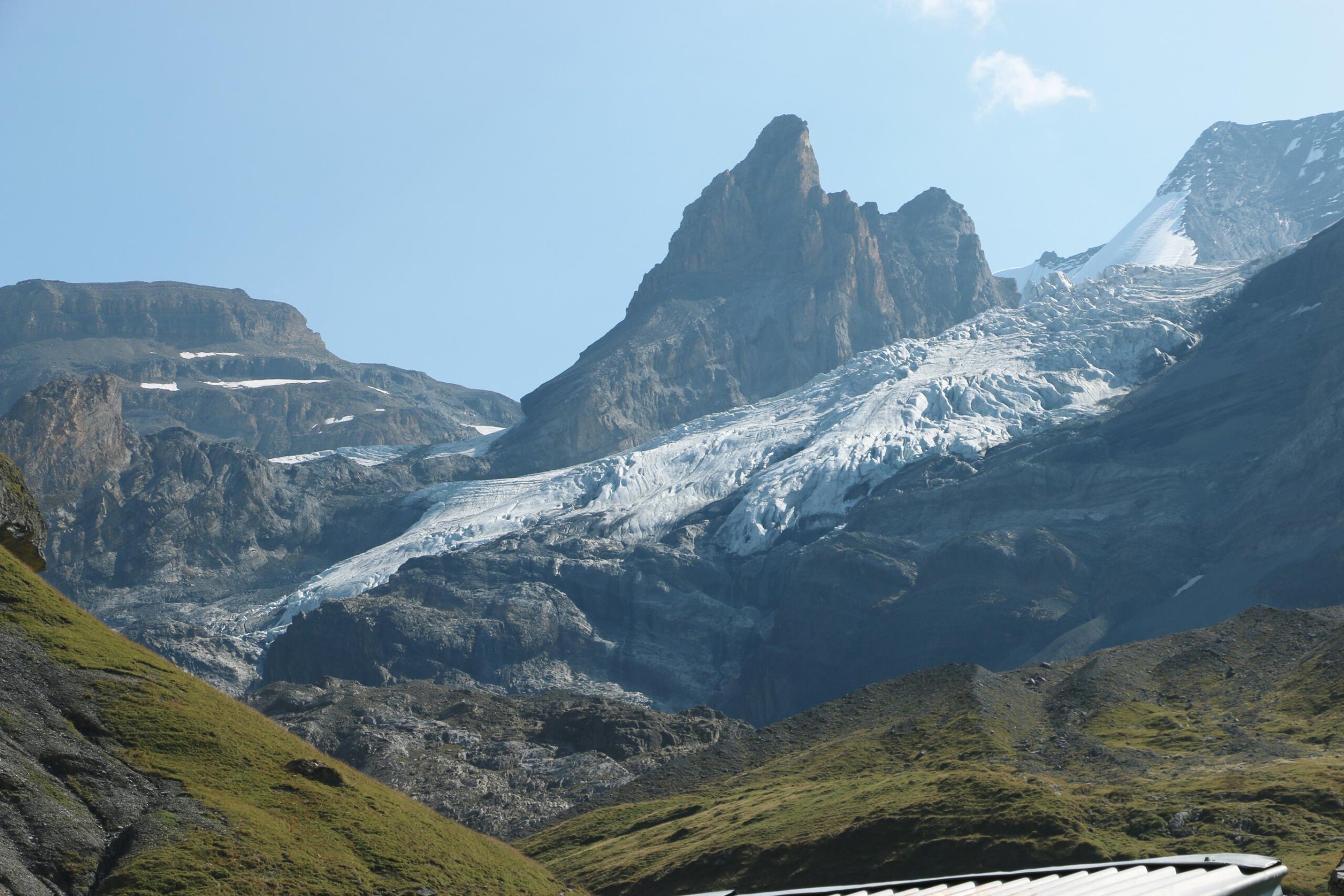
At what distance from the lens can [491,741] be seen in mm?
154875

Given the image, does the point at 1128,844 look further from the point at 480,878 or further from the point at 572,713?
the point at 572,713

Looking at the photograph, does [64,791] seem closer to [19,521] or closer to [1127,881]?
[19,521]

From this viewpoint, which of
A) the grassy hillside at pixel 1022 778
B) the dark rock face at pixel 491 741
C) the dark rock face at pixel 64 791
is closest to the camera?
the dark rock face at pixel 64 791

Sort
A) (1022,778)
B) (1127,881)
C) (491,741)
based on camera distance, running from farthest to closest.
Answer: (491,741) < (1022,778) < (1127,881)

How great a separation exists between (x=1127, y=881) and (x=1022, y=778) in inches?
2133

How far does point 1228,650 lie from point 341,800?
9260 cm

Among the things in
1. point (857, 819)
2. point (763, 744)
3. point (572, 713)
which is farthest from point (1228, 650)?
point (572, 713)

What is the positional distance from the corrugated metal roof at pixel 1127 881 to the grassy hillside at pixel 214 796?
1810 centimetres

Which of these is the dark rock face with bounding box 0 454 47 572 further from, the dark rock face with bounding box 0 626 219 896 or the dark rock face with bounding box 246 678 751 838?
the dark rock face with bounding box 246 678 751 838

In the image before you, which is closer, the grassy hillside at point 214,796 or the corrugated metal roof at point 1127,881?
the corrugated metal roof at point 1127,881

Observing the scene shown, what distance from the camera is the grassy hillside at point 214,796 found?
42.1 m

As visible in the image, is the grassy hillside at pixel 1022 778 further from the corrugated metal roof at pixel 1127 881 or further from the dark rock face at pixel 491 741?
the corrugated metal roof at pixel 1127 881

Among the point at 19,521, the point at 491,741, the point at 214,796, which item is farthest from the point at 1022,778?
the point at 491,741

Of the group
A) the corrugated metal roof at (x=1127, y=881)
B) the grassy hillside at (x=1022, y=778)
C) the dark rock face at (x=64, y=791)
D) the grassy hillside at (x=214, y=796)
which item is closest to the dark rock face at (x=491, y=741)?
the grassy hillside at (x=1022, y=778)
